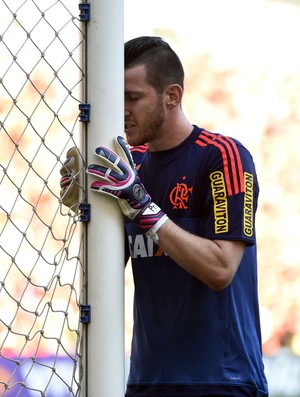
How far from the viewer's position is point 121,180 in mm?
2289

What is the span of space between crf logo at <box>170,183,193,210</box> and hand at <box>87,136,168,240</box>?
260mm

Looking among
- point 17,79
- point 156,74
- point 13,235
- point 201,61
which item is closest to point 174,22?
point 201,61

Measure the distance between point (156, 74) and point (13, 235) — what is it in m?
3.32

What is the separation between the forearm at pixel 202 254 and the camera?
7.96 feet

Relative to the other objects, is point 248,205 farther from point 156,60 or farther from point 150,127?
point 156,60

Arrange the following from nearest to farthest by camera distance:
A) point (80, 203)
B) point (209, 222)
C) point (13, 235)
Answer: point (80, 203) < point (209, 222) < point (13, 235)

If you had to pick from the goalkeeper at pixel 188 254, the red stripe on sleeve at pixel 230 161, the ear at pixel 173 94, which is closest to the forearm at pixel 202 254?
the goalkeeper at pixel 188 254

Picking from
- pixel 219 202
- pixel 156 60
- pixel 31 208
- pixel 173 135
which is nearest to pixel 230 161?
pixel 219 202

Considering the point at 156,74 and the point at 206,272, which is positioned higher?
the point at 156,74

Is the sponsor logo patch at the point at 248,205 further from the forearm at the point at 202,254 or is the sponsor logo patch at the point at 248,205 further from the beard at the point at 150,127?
the beard at the point at 150,127

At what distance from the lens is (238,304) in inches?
104

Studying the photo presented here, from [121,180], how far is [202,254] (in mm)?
310

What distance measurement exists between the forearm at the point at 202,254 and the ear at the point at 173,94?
0.41 m

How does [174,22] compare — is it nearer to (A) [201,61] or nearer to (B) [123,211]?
(A) [201,61]
